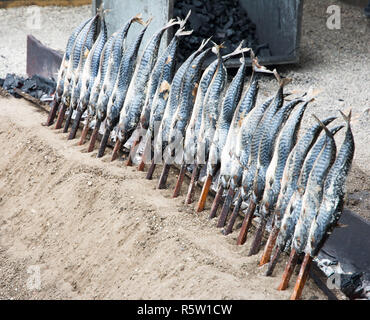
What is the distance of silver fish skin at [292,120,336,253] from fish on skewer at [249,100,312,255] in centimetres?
31

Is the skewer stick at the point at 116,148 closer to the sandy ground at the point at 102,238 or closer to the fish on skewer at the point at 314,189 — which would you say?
the sandy ground at the point at 102,238

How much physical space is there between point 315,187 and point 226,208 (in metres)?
0.90

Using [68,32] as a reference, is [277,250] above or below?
below

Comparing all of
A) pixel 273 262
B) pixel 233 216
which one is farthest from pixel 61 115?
pixel 273 262

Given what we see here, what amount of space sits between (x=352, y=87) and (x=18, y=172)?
180 inches

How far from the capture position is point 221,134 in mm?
4301

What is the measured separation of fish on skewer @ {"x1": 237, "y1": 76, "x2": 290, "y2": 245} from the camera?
12.9 feet

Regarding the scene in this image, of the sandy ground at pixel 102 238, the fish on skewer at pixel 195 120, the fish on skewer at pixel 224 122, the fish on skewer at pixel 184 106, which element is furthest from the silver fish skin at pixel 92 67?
the fish on skewer at pixel 224 122

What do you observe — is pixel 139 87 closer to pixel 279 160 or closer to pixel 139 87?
pixel 139 87

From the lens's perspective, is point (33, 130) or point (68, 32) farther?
point (68, 32)

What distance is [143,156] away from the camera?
4.91m
